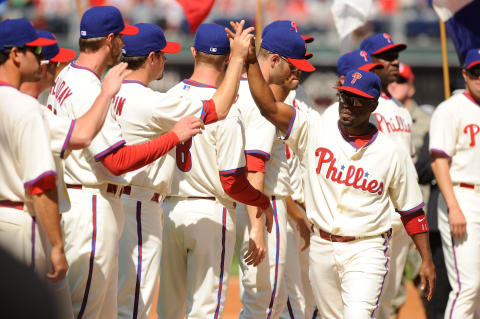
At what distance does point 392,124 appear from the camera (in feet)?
20.0

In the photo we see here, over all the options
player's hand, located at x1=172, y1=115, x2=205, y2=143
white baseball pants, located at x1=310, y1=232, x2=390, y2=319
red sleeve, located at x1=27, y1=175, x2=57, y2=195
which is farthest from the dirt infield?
red sleeve, located at x1=27, y1=175, x2=57, y2=195

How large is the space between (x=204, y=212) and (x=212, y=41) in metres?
1.01

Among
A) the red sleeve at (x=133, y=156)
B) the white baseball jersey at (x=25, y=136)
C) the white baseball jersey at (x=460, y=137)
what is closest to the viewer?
the white baseball jersey at (x=25, y=136)

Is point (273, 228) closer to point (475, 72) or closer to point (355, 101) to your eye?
point (355, 101)

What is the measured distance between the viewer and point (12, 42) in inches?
137

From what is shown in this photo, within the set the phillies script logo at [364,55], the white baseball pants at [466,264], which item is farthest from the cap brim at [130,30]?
the white baseball pants at [466,264]

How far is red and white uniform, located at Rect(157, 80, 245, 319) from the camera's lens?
15.2ft

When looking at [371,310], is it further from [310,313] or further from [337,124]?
[310,313]

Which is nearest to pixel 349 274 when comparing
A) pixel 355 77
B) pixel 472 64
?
pixel 355 77

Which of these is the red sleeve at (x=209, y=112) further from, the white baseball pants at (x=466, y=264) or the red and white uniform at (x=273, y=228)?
the white baseball pants at (x=466, y=264)

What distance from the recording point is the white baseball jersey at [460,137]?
589cm

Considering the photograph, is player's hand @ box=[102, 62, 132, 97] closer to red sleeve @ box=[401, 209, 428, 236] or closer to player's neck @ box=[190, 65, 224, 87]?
player's neck @ box=[190, 65, 224, 87]

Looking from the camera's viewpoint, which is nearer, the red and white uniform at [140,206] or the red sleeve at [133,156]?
the red sleeve at [133,156]

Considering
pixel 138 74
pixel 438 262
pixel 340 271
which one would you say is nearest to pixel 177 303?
pixel 340 271
